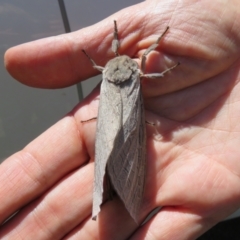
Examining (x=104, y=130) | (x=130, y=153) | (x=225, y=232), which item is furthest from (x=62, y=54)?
(x=225, y=232)

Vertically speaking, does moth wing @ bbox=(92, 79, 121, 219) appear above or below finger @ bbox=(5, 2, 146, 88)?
below

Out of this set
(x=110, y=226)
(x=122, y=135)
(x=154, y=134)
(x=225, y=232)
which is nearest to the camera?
(x=122, y=135)

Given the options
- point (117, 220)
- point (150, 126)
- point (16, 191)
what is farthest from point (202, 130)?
point (16, 191)

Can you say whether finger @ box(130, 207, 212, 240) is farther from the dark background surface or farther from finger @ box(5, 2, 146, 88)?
the dark background surface

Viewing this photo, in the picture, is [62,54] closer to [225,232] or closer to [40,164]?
[40,164]

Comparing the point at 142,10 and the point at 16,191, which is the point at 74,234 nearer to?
the point at 16,191

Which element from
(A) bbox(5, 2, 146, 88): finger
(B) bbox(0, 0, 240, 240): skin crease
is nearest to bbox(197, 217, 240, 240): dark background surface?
(B) bbox(0, 0, 240, 240): skin crease

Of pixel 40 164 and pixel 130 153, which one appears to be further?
pixel 40 164
